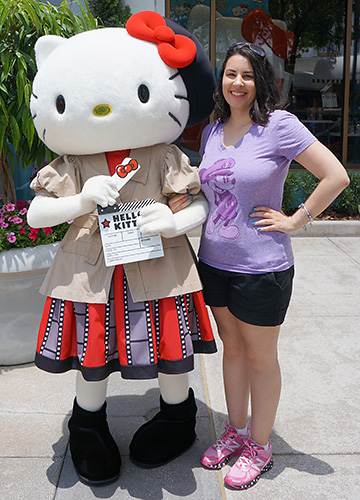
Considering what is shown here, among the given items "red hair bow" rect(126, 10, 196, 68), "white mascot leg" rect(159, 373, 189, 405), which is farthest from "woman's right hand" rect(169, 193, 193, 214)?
"white mascot leg" rect(159, 373, 189, 405)

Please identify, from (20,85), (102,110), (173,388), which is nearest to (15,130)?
(20,85)

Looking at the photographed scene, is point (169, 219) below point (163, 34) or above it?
below

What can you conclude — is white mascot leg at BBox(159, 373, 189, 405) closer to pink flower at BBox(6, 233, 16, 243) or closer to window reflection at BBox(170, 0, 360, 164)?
pink flower at BBox(6, 233, 16, 243)

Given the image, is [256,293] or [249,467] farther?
[249,467]

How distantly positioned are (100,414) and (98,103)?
1377 mm

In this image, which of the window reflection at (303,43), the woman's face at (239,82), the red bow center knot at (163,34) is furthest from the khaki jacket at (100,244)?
the window reflection at (303,43)

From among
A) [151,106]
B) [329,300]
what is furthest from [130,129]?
[329,300]

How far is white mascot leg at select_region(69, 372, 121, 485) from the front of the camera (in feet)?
7.89

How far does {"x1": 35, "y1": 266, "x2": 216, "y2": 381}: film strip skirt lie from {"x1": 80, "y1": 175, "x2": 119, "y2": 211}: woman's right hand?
12.4 inches

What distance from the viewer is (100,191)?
6.91 ft

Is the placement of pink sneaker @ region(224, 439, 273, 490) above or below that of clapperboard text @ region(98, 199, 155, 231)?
below

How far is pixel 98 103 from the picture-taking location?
212cm

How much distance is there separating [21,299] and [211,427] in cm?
144

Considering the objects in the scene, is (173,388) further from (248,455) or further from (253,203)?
(253,203)
